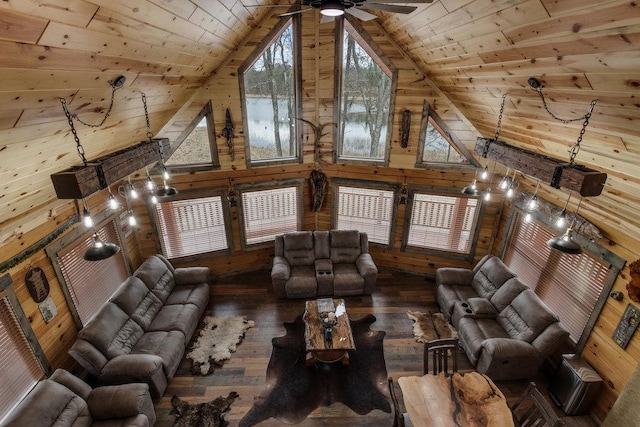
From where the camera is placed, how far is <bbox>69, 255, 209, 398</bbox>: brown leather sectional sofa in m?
4.25

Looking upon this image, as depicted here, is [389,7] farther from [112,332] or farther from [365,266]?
[112,332]

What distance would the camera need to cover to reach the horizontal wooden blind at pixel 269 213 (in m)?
7.00

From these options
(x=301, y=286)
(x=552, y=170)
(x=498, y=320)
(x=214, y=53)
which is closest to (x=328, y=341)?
(x=301, y=286)

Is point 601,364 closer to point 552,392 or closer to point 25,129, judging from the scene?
point 552,392

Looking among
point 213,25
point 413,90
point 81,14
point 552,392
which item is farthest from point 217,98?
point 552,392

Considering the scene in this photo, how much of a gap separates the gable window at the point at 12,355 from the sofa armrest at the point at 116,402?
2.54 ft

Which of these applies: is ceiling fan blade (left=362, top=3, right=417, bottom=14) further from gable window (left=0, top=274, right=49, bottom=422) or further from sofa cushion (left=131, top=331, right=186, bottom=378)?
sofa cushion (left=131, top=331, right=186, bottom=378)

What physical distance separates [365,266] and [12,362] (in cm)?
530

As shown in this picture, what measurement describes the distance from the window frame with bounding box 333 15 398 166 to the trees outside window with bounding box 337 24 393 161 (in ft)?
0.07

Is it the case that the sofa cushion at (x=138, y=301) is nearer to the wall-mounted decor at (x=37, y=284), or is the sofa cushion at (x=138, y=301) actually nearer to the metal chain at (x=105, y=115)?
the wall-mounted decor at (x=37, y=284)

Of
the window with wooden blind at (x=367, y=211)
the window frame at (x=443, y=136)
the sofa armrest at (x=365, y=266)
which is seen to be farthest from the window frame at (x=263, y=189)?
the window frame at (x=443, y=136)

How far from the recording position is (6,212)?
3250 mm

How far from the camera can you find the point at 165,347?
477 cm

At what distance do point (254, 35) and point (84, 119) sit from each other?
371 centimetres
